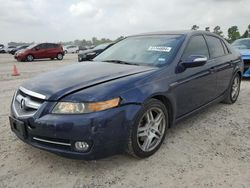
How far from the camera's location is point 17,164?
3215mm

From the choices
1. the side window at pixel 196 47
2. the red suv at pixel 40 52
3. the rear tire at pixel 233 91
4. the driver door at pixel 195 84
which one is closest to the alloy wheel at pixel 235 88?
the rear tire at pixel 233 91

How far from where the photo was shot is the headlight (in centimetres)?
278

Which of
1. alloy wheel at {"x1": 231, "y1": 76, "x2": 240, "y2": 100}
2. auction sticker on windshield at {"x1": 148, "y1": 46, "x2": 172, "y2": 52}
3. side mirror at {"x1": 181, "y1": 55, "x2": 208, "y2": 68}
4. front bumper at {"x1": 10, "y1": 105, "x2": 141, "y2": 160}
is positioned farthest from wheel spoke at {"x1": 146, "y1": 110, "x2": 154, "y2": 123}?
alloy wheel at {"x1": 231, "y1": 76, "x2": 240, "y2": 100}

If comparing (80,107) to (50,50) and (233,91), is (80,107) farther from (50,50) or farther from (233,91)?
(50,50)

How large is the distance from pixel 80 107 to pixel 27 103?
705mm

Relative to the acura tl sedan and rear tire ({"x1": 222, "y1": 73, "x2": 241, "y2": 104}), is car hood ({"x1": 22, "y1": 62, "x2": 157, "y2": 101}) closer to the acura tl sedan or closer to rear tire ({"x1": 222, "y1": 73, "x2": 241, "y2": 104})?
the acura tl sedan

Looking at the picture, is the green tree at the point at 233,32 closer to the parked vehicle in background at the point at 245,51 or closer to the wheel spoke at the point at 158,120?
the parked vehicle in background at the point at 245,51

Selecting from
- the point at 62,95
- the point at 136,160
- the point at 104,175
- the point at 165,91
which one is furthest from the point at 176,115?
the point at 62,95

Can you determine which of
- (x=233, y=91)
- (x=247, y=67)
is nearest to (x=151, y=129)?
(x=233, y=91)

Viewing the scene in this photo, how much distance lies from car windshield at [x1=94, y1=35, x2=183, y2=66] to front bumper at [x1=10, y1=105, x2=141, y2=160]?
42.1 inches

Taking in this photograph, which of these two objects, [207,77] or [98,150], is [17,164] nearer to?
[98,150]

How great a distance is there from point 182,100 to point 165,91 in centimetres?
50

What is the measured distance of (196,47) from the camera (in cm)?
432

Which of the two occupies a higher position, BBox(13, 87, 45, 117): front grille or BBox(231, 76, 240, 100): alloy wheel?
BBox(13, 87, 45, 117): front grille
